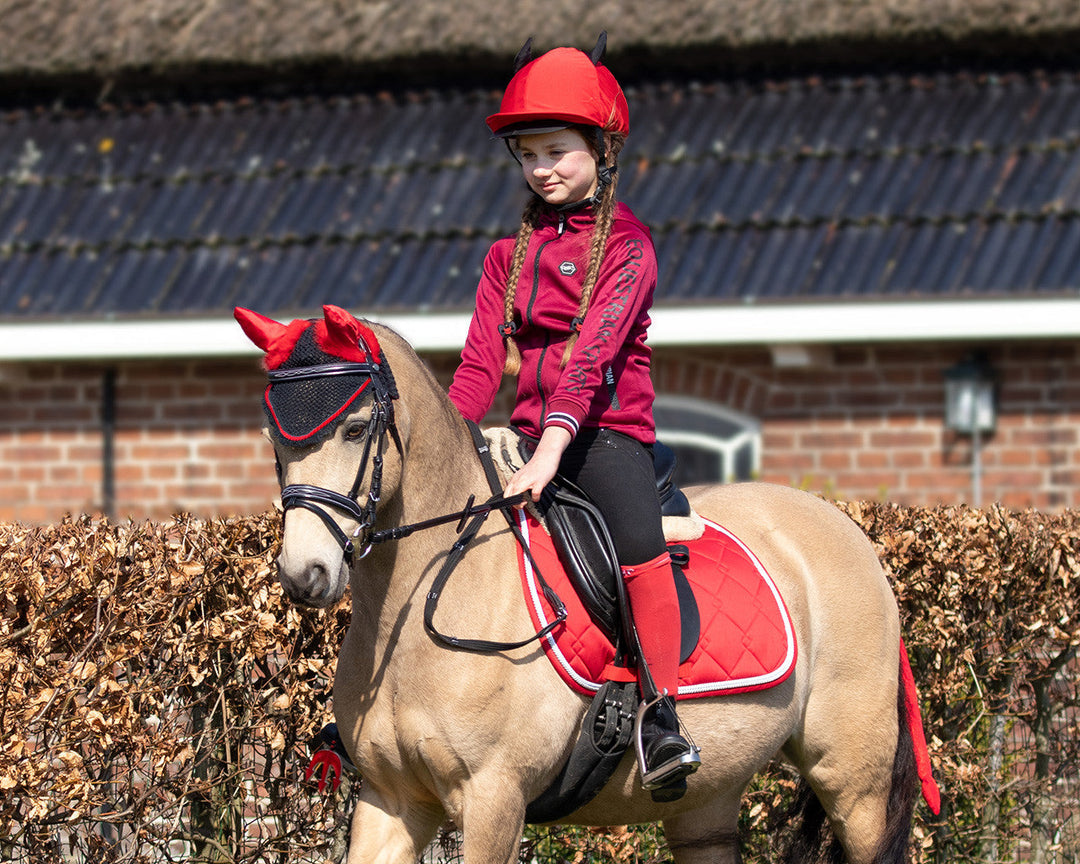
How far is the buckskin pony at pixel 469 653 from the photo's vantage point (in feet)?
10.5

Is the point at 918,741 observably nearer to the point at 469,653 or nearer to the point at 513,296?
the point at 469,653

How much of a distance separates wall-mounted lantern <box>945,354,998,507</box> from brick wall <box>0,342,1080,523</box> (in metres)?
0.11

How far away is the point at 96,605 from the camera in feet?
13.4

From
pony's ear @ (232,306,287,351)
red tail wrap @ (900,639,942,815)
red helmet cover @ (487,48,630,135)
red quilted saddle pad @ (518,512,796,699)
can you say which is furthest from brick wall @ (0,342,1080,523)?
pony's ear @ (232,306,287,351)

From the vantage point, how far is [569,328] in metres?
3.77

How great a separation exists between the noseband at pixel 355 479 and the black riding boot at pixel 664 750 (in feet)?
2.98

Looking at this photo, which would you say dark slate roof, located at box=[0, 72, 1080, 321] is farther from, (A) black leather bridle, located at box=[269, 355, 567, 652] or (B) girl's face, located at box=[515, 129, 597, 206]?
(A) black leather bridle, located at box=[269, 355, 567, 652]

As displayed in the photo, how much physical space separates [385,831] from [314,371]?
1202mm

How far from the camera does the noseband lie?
3117 mm

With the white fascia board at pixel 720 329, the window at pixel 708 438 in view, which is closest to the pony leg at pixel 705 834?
the white fascia board at pixel 720 329

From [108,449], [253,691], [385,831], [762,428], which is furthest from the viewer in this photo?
[108,449]

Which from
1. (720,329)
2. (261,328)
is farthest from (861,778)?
(720,329)

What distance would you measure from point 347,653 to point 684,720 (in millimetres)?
→ 902

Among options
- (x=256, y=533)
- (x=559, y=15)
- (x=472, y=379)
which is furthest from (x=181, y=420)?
(x=472, y=379)
